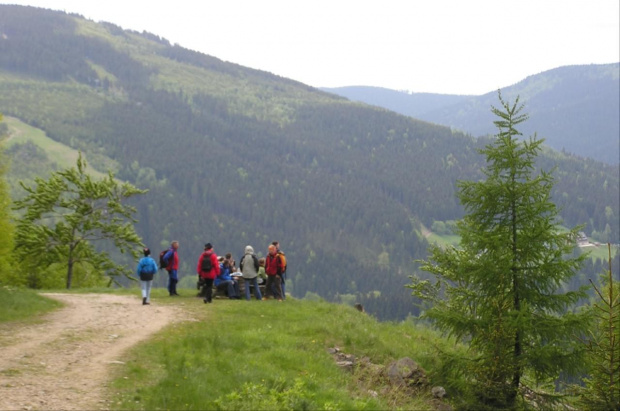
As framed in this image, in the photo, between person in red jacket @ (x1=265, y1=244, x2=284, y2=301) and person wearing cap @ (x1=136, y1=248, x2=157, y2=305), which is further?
person in red jacket @ (x1=265, y1=244, x2=284, y2=301)

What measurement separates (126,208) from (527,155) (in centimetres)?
3106

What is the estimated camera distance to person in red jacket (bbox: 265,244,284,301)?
25.6m

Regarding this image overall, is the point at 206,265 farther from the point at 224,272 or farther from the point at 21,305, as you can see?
the point at 21,305

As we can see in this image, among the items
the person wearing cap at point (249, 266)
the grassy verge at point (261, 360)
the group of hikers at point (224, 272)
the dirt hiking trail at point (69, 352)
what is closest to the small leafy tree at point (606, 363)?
the grassy verge at point (261, 360)

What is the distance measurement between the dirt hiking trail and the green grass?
519mm

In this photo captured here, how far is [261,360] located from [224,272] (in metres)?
11.4

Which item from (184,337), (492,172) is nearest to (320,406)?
(184,337)

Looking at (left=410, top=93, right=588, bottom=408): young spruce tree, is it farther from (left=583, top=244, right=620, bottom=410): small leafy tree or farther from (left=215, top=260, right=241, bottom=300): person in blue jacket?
(left=215, top=260, right=241, bottom=300): person in blue jacket

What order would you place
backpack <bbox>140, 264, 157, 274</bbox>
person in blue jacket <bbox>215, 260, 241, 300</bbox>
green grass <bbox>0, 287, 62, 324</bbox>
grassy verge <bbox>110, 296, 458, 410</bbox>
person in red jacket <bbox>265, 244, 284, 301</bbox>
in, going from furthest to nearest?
person in blue jacket <bbox>215, 260, 241, 300</bbox>
person in red jacket <bbox>265, 244, 284, 301</bbox>
backpack <bbox>140, 264, 157, 274</bbox>
green grass <bbox>0, 287, 62, 324</bbox>
grassy verge <bbox>110, 296, 458, 410</bbox>

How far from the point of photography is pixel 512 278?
54.7 ft

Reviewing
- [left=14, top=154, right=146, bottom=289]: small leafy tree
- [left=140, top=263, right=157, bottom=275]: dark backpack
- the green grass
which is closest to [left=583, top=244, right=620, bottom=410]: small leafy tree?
[left=140, top=263, right=157, bottom=275]: dark backpack

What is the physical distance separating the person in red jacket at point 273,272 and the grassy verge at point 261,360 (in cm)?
261

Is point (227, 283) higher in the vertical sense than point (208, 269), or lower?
lower

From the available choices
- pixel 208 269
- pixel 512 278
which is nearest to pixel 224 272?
pixel 208 269
